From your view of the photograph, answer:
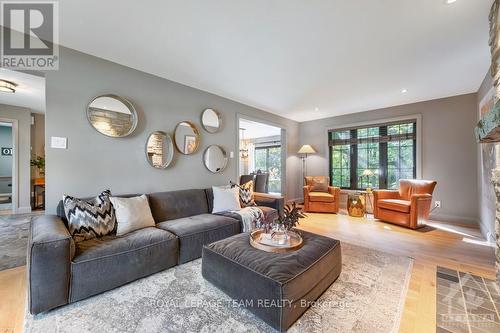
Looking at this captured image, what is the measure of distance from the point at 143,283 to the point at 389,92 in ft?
15.2

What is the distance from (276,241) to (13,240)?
12.4ft

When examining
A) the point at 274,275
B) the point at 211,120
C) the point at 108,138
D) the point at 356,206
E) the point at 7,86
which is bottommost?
the point at 356,206

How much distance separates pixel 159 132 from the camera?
3061 mm

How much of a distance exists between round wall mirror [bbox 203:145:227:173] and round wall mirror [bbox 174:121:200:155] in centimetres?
26

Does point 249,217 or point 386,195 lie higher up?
point 386,195

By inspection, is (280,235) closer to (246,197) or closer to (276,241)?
(276,241)

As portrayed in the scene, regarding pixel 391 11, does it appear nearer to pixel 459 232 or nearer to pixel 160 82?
pixel 160 82

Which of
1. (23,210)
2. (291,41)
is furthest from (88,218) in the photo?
(23,210)

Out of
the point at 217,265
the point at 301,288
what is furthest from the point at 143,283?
the point at 301,288

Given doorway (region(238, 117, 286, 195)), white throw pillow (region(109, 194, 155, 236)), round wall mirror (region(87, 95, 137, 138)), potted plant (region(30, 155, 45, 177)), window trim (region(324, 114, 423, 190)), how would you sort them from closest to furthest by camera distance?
white throw pillow (region(109, 194, 155, 236)) < round wall mirror (region(87, 95, 137, 138)) < window trim (region(324, 114, 423, 190)) < potted plant (region(30, 155, 45, 177)) < doorway (region(238, 117, 286, 195))

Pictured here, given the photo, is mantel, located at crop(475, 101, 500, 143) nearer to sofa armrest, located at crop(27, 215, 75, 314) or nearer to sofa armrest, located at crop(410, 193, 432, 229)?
sofa armrest, located at crop(410, 193, 432, 229)

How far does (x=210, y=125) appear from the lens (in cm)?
376

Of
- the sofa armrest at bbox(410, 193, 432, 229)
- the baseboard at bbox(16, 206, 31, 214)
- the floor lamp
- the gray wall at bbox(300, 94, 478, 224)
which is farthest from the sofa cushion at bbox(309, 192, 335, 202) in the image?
the baseboard at bbox(16, 206, 31, 214)

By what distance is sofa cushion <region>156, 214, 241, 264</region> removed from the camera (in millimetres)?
2307
